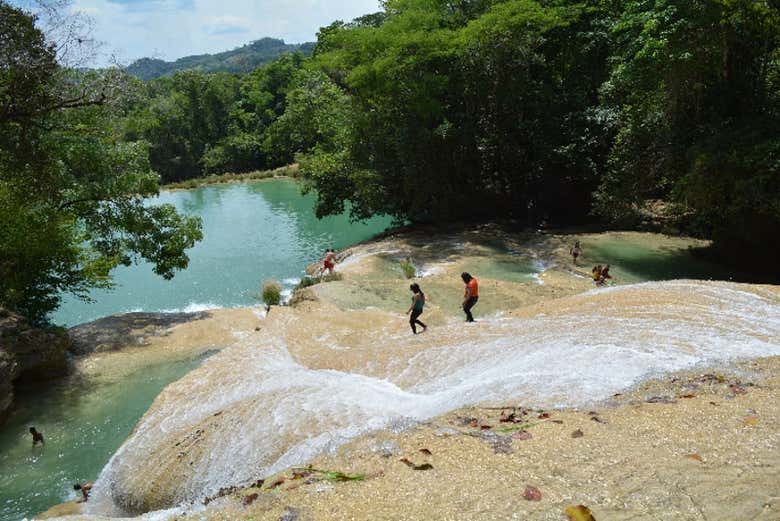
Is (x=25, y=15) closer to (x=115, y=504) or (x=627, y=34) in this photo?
(x=115, y=504)

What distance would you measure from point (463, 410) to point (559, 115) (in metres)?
25.1

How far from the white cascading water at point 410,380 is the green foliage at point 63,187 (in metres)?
7.60

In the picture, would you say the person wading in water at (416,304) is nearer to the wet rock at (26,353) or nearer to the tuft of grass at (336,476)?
the tuft of grass at (336,476)

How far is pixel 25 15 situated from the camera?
1349 centimetres

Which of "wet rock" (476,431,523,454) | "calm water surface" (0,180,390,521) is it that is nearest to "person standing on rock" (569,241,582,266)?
"calm water surface" (0,180,390,521)

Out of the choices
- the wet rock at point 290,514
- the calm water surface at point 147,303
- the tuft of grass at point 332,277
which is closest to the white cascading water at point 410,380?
the calm water surface at point 147,303

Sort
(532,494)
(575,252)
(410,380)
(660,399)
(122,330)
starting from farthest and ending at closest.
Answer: (575,252), (122,330), (410,380), (660,399), (532,494)

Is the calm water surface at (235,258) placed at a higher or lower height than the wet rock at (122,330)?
lower

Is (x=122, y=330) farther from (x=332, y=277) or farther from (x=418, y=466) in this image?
(x=418, y=466)

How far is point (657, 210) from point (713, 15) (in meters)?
14.2

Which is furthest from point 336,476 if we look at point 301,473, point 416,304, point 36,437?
point 36,437

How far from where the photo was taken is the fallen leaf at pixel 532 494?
15.5ft

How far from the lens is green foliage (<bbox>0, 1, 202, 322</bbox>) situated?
13.6m

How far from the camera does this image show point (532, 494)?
479 cm
